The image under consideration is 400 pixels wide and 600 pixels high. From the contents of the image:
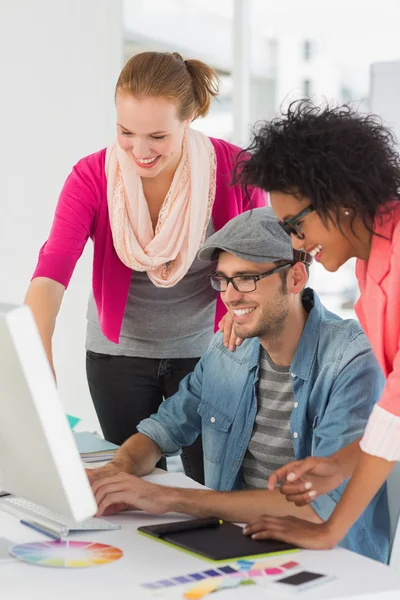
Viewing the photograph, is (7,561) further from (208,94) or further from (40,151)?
(40,151)

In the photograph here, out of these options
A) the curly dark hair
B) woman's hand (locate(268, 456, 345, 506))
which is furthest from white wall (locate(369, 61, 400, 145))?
woman's hand (locate(268, 456, 345, 506))

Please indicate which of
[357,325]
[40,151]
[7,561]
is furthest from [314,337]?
[40,151]

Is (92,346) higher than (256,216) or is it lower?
lower

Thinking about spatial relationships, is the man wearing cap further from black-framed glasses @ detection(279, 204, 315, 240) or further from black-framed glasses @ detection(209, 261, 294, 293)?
black-framed glasses @ detection(279, 204, 315, 240)

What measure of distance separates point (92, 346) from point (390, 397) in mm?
1289

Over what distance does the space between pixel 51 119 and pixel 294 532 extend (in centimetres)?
337

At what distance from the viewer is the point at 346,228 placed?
151cm

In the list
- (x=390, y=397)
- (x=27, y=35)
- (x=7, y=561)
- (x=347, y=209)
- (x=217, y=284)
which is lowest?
(x=7, y=561)

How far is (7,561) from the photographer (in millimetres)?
1395

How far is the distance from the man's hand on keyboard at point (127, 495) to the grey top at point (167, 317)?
2.59 ft

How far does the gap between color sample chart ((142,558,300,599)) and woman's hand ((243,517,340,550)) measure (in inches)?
2.7

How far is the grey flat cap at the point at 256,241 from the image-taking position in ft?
6.61

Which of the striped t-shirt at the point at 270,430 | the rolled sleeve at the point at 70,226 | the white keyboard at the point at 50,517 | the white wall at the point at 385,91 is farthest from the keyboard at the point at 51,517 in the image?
the white wall at the point at 385,91

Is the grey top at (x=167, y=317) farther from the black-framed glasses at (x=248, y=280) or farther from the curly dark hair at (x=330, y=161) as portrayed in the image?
the curly dark hair at (x=330, y=161)
